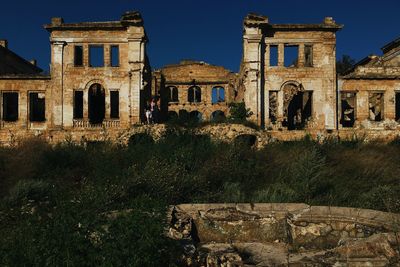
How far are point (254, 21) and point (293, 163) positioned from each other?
11354 millimetres

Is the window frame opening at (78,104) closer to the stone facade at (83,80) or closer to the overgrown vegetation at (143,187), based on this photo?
the stone facade at (83,80)

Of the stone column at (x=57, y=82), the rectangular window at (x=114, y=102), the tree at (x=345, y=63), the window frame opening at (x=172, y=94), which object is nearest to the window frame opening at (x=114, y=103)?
the rectangular window at (x=114, y=102)

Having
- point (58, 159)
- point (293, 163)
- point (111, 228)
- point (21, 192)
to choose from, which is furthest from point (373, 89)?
point (111, 228)

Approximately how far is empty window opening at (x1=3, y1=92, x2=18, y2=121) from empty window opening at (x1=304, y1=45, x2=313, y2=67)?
1754 centimetres

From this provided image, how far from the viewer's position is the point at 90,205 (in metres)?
8.28

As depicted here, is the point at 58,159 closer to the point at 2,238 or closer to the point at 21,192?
the point at 21,192

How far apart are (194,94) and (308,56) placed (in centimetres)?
1655

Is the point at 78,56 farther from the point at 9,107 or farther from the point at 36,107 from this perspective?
the point at 9,107

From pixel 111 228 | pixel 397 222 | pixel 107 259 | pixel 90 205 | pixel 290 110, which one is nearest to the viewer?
pixel 107 259

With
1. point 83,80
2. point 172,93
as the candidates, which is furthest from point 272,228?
point 172,93

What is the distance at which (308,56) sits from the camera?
26141mm

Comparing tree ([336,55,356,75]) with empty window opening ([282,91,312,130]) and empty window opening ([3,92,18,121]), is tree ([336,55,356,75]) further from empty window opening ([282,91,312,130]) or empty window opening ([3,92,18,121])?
empty window opening ([3,92,18,121])

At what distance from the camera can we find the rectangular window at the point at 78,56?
24219 millimetres

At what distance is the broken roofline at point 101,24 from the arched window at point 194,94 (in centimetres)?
1766
